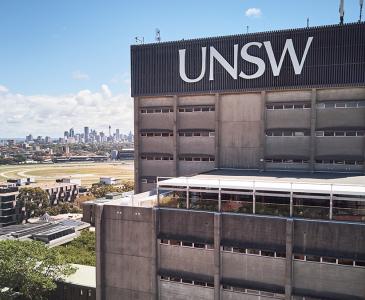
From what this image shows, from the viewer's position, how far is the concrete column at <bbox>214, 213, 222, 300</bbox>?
24609 millimetres

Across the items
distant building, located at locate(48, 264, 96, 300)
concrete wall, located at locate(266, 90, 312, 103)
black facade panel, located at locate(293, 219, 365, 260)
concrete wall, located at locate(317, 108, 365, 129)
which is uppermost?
concrete wall, located at locate(266, 90, 312, 103)

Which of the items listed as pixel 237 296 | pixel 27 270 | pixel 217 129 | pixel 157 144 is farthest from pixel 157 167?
pixel 237 296

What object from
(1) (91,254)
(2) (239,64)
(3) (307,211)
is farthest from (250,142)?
(1) (91,254)

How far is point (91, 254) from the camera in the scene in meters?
52.9

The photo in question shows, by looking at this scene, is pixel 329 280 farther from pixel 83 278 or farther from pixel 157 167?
pixel 157 167

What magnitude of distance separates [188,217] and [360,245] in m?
11.4

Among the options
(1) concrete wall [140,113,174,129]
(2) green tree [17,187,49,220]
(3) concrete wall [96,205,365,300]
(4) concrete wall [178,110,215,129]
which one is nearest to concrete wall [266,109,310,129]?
(4) concrete wall [178,110,215,129]

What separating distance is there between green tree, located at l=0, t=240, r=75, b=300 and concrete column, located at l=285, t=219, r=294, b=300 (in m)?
21.1

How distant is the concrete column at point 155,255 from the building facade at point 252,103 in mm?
15064

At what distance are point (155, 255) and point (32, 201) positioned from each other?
81.7 m

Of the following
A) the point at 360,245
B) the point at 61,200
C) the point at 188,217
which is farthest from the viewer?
the point at 61,200

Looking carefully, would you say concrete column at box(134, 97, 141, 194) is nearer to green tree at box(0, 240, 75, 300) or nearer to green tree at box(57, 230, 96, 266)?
green tree at box(57, 230, 96, 266)

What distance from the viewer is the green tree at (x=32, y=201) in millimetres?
97375

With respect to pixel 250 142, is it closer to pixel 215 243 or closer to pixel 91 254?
pixel 215 243
